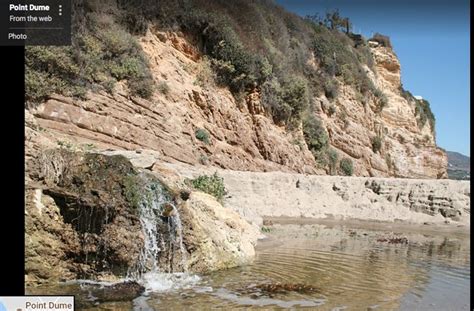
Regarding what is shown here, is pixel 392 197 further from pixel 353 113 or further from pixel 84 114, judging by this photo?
pixel 353 113

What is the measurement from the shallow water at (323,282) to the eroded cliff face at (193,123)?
2897 mm

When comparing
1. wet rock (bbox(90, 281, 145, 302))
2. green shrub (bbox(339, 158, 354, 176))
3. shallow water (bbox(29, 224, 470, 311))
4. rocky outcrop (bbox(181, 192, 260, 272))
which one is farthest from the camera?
green shrub (bbox(339, 158, 354, 176))

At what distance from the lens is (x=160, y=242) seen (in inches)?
284

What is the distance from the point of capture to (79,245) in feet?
21.3

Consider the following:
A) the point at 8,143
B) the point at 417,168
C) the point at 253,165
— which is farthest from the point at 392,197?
the point at 417,168

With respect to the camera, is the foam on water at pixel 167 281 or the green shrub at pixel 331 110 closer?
the foam on water at pixel 167 281

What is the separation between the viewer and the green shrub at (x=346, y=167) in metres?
25.4

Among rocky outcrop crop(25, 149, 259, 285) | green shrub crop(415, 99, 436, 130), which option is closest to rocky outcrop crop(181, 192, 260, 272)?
rocky outcrop crop(25, 149, 259, 285)

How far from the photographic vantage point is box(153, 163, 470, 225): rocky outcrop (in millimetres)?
15984

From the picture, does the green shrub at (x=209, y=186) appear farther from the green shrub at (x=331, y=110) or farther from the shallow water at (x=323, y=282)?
the green shrub at (x=331, y=110)

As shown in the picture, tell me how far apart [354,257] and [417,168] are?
25.9 metres

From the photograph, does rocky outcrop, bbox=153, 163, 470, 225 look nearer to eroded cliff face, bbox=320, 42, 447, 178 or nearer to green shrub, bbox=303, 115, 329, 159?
green shrub, bbox=303, 115, 329, 159

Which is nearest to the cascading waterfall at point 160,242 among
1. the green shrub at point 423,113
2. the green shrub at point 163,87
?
the green shrub at point 163,87

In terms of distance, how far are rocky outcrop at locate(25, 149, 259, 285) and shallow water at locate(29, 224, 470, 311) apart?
334 millimetres
